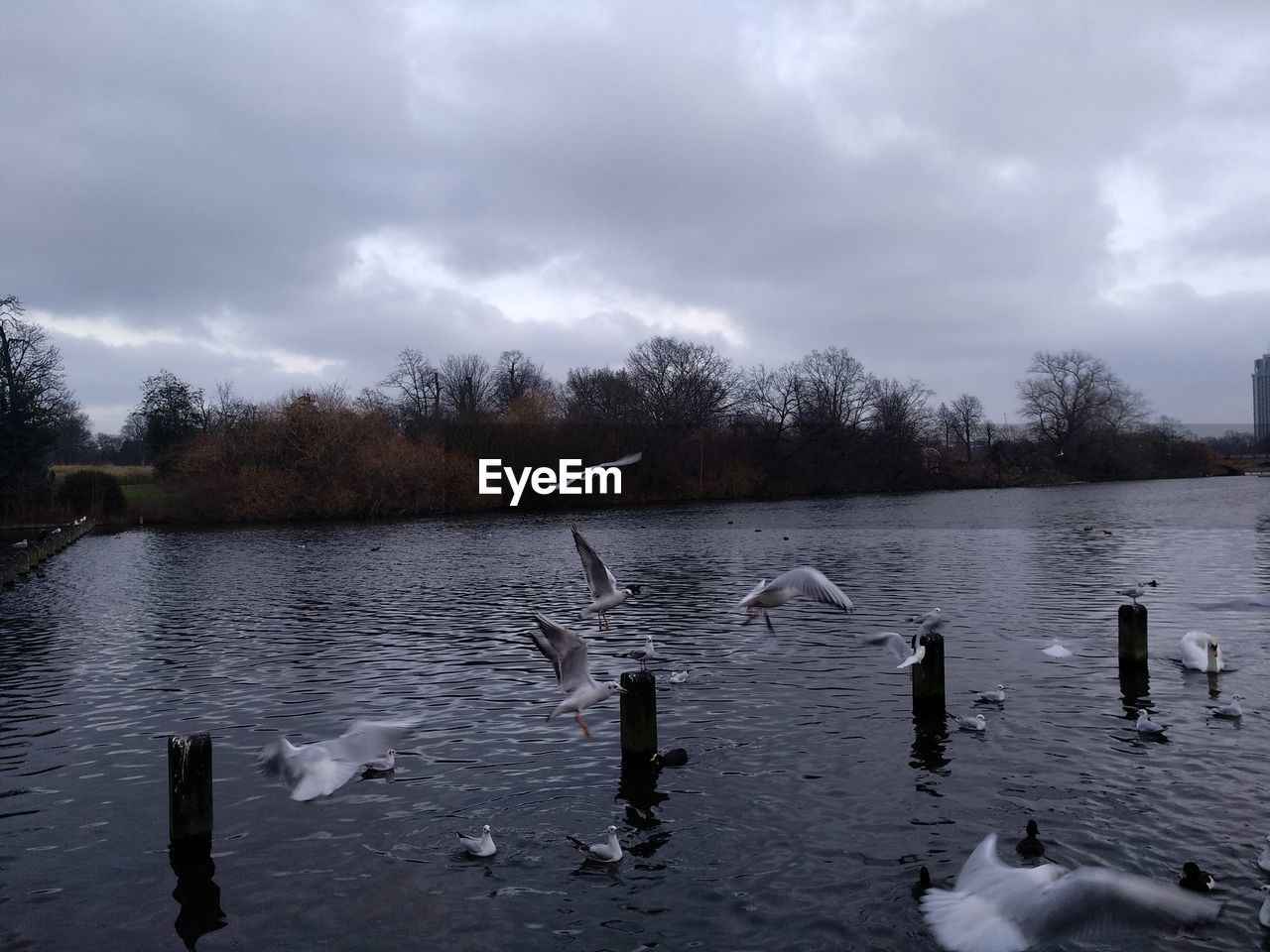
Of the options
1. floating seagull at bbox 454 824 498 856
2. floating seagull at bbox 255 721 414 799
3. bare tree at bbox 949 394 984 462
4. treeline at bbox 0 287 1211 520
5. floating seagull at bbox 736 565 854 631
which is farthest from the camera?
bare tree at bbox 949 394 984 462

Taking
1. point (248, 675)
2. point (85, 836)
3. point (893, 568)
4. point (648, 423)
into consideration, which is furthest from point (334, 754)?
point (648, 423)

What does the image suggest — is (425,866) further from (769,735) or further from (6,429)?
(6,429)

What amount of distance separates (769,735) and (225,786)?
571 cm

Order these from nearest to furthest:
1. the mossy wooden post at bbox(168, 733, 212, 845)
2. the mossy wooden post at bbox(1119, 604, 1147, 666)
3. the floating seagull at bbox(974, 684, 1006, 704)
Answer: the mossy wooden post at bbox(168, 733, 212, 845), the floating seagull at bbox(974, 684, 1006, 704), the mossy wooden post at bbox(1119, 604, 1147, 666)

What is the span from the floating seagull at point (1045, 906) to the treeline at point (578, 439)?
54755 mm

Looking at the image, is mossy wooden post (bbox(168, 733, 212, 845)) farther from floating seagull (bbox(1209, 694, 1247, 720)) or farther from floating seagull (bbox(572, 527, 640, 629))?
floating seagull (bbox(1209, 694, 1247, 720))

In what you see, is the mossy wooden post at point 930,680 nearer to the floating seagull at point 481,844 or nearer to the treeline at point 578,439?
the floating seagull at point 481,844

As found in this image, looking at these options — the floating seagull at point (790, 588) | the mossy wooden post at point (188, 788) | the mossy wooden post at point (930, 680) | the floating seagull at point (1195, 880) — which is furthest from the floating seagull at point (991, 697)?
the mossy wooden post at point (188, 788)

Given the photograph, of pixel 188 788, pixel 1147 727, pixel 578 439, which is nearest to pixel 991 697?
pixel 1147 727

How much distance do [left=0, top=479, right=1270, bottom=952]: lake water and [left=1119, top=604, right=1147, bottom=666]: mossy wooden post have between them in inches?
14.9

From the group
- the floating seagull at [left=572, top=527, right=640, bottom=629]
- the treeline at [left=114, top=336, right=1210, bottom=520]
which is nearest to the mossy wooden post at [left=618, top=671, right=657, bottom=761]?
the floating seagull at [left=572, top=527, right=640, bottom=629]

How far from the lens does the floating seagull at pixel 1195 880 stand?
6.53 m

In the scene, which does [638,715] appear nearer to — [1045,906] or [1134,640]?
[1045,906]

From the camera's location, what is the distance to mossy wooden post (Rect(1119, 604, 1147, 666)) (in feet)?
40.2
